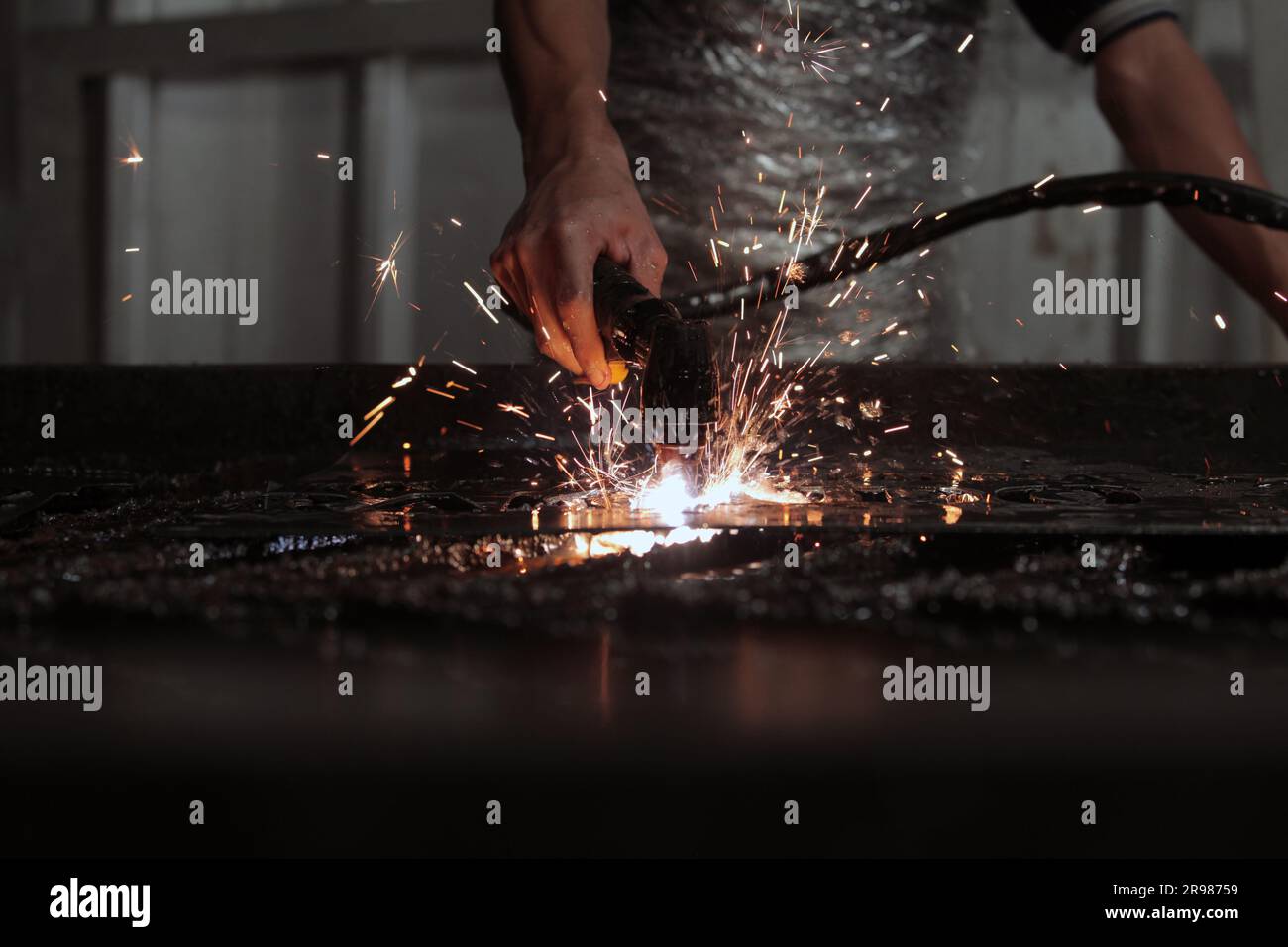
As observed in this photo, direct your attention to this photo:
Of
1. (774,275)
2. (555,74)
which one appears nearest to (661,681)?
(774,275)

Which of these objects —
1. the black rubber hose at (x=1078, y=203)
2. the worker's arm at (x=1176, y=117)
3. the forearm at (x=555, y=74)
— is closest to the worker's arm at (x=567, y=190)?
the forearm at (x=555, y=74)

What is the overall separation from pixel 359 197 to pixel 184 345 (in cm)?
92

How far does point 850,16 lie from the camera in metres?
2.06

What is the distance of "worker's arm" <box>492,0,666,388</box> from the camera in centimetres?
93

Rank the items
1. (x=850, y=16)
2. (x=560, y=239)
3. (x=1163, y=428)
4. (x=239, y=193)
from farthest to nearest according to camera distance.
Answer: (x=239, y=193)
(x=850, y=16)
(x=1163, y=428)
(x=560, y=239)

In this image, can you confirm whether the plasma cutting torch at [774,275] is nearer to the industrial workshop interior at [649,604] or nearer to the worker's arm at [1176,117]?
the industrial workshop interior at [649,604]

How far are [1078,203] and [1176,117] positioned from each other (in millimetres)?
618

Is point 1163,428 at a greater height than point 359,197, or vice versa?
point 359,197

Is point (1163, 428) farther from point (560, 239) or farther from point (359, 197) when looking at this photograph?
point (359, 197)

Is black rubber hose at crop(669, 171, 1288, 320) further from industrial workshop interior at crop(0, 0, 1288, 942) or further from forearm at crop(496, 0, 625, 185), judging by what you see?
forearm at crop(496, 0, 625, 185)

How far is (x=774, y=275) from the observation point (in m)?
1.21

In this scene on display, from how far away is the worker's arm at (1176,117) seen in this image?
1.38 metres

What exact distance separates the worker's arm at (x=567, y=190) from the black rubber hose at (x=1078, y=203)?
0.18 m
